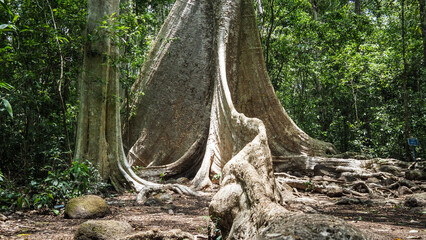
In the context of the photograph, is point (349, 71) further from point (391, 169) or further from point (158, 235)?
point (158, 235)

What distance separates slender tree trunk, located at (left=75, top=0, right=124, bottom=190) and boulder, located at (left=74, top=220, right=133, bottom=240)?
9.50ft

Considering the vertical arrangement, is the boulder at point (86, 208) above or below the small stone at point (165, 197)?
above

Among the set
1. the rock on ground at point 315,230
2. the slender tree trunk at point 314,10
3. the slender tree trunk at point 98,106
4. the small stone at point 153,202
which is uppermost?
the slender tree trunk at point 314,10

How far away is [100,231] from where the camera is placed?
2.98 meters

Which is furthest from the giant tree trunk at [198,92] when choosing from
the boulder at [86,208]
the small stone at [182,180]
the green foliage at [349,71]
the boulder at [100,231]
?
the boulder at [100,231]

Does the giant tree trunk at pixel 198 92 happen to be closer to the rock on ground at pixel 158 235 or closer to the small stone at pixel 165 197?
the small stone at pixel 165 197

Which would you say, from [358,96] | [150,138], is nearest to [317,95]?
[358,96]

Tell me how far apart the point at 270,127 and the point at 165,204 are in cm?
376

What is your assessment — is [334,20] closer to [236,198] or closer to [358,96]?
[358,96]

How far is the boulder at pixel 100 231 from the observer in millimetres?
2930

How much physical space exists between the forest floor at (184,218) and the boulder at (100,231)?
334 millimetres

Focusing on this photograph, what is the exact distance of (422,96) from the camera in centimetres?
1074

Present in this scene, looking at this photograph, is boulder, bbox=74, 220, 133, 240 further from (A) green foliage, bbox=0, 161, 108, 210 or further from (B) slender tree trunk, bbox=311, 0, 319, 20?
(B) slender tree trunk, bbox=311, 0, 319, 20

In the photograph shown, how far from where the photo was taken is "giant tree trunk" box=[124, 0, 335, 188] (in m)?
7.71
